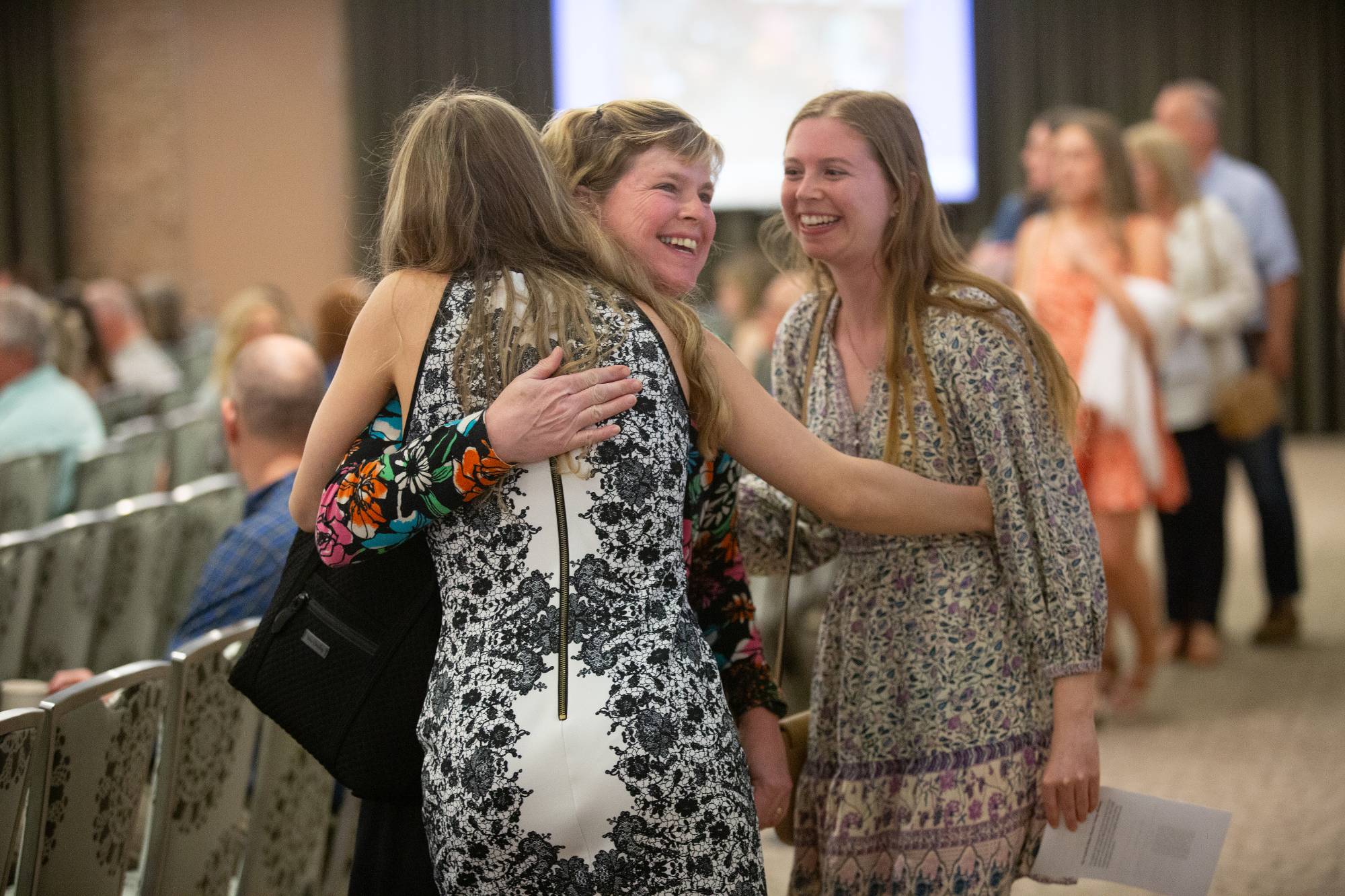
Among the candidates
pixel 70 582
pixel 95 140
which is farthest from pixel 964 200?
pixel 70 582

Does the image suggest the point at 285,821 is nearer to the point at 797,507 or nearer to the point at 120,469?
the point at 797,507

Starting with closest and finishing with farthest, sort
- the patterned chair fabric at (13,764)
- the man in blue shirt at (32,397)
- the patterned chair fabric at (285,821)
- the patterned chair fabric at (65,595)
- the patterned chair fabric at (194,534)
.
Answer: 1. the patterned chair fabric at (13,764)
2. the patterned chair fabric at (285,821)
3. the patterned chair fabric at (65,595)
4. the patterned chair fabric at (194,534)
5. the man in blue shirt at (32,397)

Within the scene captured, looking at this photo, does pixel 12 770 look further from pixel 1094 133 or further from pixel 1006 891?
pixel 1094 133

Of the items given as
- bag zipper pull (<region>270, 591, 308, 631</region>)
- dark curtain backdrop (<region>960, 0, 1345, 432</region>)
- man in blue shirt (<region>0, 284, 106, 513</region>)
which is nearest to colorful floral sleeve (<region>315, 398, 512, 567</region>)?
bag zipper pull (<region>270, 591, 308, 631</region>)

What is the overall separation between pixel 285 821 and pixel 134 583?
131 cm

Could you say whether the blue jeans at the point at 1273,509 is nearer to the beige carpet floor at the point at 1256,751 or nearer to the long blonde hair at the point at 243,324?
the beige carpet floor at the point at 1256,751

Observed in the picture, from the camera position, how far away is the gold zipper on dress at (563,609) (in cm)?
138

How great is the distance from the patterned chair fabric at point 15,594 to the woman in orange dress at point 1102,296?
2.79 m

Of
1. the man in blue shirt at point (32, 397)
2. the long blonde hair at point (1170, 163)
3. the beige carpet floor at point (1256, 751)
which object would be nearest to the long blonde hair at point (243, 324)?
the man in blue shirt at point (32, 397)

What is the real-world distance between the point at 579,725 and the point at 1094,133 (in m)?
3.23

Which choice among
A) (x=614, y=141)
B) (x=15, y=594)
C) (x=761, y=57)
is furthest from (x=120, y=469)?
(x=761, y=57)

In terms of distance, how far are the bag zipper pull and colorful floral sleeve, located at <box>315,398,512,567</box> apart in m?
0.14

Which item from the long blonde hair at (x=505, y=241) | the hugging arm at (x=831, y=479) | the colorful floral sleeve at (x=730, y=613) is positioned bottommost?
the colorful floral sleeve at (x=730, y=613)

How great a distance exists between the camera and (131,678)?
1841 mm
